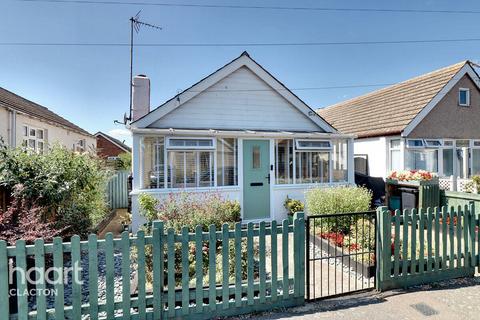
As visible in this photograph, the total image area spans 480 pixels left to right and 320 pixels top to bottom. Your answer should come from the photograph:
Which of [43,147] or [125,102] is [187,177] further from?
[125,102]

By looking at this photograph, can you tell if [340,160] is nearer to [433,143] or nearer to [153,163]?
[433,143]

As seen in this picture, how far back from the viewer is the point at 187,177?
8.35m

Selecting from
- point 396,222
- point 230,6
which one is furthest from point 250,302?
point 230,6

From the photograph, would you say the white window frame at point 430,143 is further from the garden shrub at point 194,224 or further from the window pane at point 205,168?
the garden shrub at point 194,224

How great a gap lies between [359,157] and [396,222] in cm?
1099

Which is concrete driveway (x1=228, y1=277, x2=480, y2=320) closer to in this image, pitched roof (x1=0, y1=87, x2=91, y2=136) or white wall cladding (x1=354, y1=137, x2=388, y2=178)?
white wall cladding (x1=354, y1=137, x2=388, y2=178)

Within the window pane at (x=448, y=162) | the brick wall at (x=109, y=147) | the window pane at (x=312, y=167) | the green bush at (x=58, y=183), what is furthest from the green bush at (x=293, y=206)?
the brick wall at (x=109, y=147)

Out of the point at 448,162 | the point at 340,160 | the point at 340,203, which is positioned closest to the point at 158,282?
the point at 340,203

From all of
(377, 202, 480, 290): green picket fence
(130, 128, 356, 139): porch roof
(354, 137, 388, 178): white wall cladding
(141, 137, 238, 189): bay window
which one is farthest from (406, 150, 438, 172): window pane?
(141, 137, 238, 189): bay window

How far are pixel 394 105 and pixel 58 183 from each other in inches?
594

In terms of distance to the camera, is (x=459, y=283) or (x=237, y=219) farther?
(x=237, y=219)

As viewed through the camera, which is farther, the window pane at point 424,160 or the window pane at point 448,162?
the window pane at point 448,162

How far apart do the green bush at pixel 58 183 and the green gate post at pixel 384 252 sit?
18.0 feet

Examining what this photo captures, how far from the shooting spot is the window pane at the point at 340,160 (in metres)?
10.1
